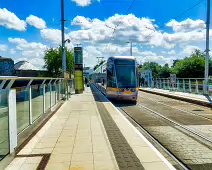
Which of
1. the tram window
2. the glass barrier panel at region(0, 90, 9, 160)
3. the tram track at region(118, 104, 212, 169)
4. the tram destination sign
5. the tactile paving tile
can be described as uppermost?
the tram destination sign

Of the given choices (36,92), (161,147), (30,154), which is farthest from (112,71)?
(30,154)

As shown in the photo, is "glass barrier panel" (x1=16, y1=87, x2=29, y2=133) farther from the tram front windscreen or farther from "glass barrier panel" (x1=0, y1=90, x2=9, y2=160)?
the tram front windscreen

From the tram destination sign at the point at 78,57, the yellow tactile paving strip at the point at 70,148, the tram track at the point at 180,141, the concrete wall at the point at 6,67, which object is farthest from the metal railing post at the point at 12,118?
the concrete wall at the point at 6,67

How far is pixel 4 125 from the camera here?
4316 millimetres

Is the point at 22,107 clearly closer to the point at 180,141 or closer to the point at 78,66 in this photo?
the point at 180,141

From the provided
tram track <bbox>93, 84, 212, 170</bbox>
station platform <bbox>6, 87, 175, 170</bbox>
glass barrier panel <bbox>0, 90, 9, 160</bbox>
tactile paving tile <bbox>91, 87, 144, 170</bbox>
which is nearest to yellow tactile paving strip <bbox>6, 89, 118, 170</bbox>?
station platform <bbox>6, 87, 175, 170</bbox>

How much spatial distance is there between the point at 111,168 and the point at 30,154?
1906 millimetres

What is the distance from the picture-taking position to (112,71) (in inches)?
650

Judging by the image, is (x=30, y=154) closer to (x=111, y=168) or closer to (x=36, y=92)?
(x=111, y=168)

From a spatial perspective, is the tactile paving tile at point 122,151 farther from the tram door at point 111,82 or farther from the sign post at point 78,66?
the sign post at point 78,66

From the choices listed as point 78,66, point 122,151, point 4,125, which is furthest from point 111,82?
point 4,125

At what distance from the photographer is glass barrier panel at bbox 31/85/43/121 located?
727cm

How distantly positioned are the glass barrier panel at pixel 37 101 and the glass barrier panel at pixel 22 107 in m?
0.75

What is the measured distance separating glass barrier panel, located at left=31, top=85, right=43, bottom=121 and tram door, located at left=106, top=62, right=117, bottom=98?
27.0ft
